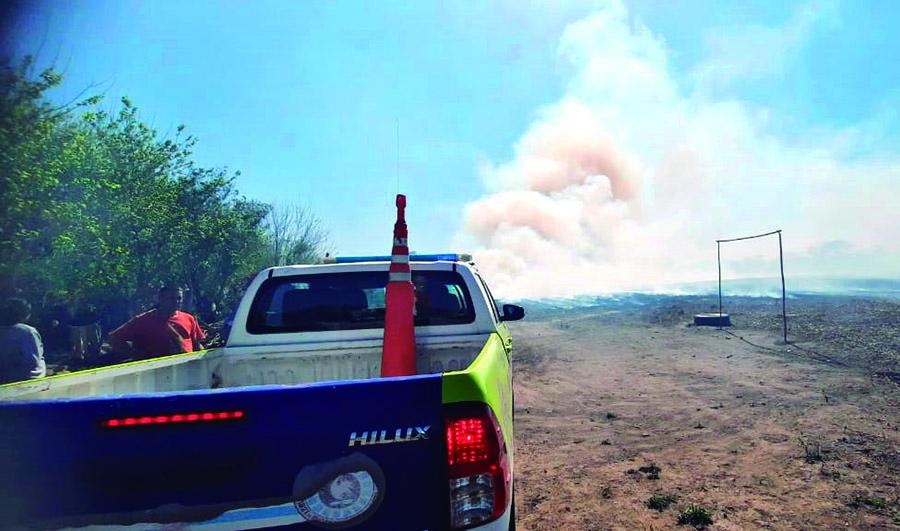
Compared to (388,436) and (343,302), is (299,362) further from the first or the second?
(388,436)

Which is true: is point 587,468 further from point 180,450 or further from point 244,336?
point 180,450

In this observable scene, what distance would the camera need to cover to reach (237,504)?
166cm

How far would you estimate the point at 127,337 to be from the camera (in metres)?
5.98

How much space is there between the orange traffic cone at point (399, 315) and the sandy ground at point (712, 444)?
1.75 m

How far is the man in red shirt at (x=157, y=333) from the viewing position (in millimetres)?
5922

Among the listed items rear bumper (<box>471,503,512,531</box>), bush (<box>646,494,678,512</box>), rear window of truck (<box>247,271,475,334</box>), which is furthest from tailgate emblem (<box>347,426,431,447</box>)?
bush (<box>646,494,678,512</box>)

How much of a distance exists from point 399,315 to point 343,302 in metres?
0.76

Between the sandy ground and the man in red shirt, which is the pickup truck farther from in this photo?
the man in red shirt

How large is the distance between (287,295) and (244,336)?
17.7 inches

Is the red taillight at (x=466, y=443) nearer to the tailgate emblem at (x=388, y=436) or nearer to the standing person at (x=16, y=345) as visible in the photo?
the tailgate emblem at (x=388, y=436)

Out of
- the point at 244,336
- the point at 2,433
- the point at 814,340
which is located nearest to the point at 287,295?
the point at 244,336

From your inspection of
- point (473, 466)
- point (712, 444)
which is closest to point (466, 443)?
point (473, 466)

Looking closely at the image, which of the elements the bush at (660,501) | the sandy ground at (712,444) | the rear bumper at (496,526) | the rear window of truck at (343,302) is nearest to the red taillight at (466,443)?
the rear bumper at (496,526)

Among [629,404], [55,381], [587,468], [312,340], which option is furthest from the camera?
[629,404]
